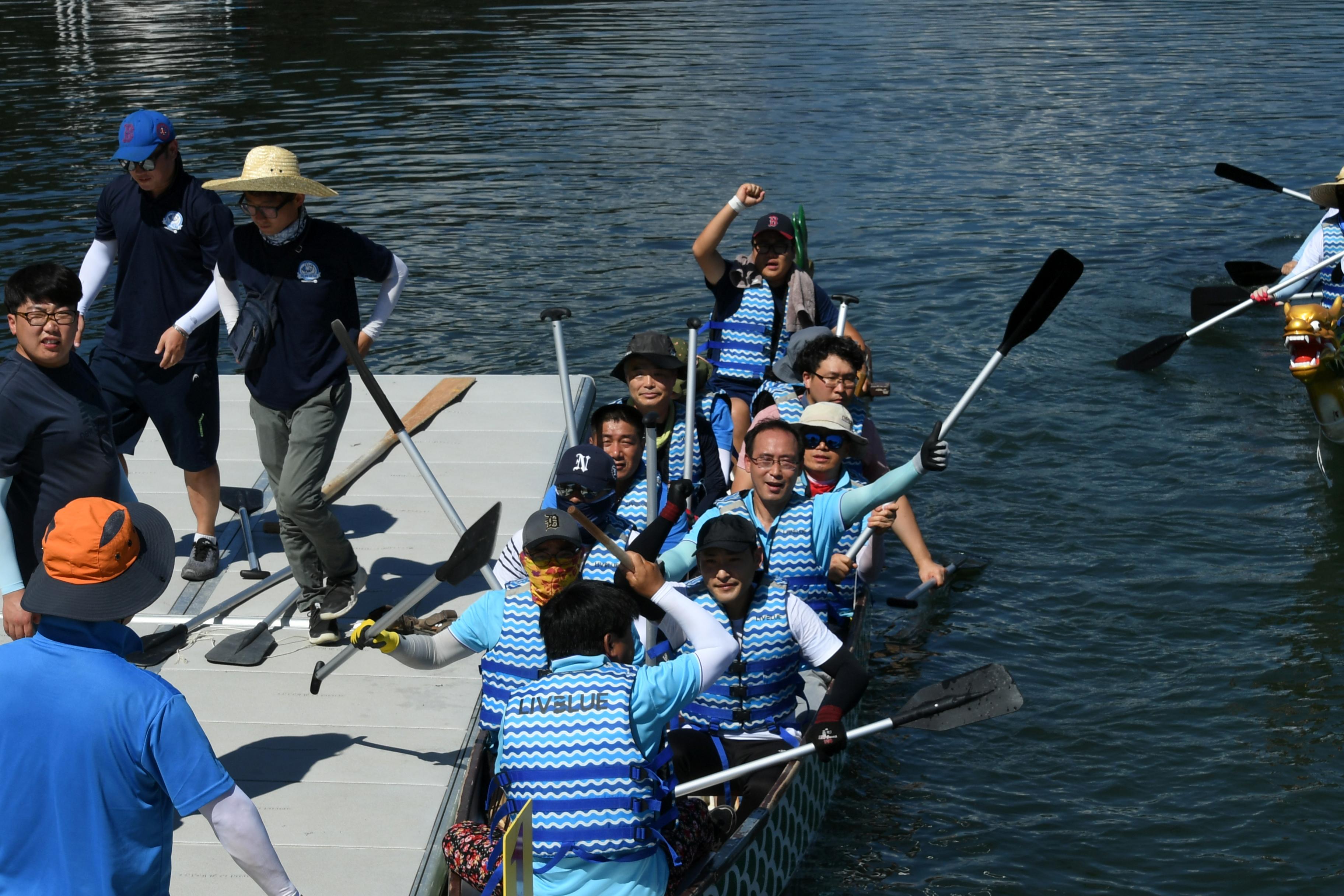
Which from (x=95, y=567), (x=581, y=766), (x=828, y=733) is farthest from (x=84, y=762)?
(x=828, y=733)

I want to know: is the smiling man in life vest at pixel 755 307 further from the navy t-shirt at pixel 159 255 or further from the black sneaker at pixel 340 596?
the navy t-shirt at pixel 159 255

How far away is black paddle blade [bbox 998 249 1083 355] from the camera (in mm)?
6820

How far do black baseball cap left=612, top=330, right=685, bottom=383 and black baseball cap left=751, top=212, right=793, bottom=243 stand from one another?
1.28m

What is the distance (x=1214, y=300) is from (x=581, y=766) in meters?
11.6

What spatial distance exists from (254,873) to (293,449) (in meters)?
3.61

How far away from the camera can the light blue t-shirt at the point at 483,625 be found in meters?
5.23

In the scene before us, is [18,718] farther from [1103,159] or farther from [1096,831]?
[1103,159]

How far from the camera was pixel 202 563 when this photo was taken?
7.95 m

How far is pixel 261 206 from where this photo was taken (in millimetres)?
6613

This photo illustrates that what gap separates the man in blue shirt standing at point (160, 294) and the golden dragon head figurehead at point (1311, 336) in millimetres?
7272

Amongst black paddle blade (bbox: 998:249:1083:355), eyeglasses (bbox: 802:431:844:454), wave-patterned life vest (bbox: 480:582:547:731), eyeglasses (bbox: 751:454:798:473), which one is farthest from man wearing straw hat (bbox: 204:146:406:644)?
black paddle blade (bbox: 998:249:1083:355)

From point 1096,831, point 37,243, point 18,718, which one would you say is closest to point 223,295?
point 18,718

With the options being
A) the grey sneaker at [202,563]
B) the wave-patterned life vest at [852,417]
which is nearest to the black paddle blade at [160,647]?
the grey sneaker at [202,563]

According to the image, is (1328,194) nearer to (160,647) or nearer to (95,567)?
(160,647)
